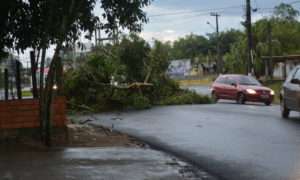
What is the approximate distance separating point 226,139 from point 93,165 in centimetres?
481

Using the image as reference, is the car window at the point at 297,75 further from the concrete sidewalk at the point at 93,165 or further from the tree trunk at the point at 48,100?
the tree trunk at the point at 48,100

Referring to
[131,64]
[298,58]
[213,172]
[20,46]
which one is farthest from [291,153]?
[298,58]

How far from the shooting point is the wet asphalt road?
32.6 feet

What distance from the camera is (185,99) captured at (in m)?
28.2

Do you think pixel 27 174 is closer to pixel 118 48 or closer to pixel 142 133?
pixel 142 133

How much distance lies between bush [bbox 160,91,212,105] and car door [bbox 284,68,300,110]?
8.83 m

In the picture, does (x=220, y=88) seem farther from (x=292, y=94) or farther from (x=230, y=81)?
(x=292, y=94)

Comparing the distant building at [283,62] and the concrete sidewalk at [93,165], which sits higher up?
the distant building at [283,62]

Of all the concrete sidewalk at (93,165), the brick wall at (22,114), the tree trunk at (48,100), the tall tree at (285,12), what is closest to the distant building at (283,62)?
the tall tree at (285,12)

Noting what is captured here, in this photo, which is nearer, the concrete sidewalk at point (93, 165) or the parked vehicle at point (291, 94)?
the concrete sidewalk at point (93, 165)

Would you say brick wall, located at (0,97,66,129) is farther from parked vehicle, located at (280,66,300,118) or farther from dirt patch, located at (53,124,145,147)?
parked vehicle, located at (280,66,300,118)

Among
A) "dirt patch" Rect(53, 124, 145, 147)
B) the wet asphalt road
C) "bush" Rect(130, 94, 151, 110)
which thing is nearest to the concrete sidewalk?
the wet asphalt road

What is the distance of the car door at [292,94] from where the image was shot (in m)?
18.1

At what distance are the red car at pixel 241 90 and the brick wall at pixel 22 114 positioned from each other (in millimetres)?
19159
